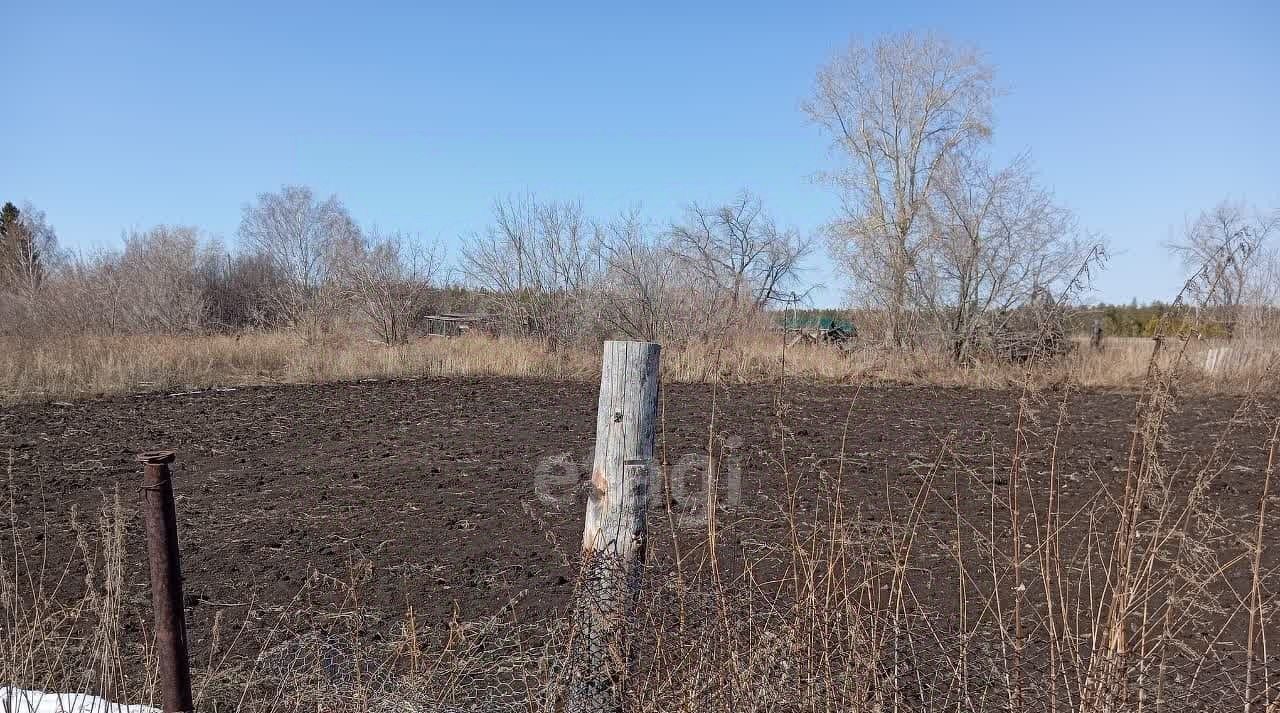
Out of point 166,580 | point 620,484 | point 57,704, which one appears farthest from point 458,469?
point 166,580

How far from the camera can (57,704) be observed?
2.82m

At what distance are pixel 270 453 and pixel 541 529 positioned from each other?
3.76 meters

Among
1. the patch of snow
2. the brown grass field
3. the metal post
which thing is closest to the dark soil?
the brown grass field

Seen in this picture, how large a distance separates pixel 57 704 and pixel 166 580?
3.33 ft

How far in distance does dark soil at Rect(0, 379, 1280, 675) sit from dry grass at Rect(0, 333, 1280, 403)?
193cm

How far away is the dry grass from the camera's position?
1332cm

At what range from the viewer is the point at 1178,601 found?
6.48ft

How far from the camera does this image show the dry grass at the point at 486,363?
43.7ft

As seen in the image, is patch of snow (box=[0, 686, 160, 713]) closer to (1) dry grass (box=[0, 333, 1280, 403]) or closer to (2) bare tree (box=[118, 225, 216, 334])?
(1) dry grass (box=[0, 333, 1280, 403])

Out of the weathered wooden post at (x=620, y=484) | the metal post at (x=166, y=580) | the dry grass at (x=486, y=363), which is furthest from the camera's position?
the dry grass at (x=486, y=363)

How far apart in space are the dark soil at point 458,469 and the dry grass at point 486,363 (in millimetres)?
1931

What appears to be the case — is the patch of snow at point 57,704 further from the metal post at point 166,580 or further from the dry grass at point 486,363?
the dry grass at point 486,363

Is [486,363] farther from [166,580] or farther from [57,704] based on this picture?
[166,580]

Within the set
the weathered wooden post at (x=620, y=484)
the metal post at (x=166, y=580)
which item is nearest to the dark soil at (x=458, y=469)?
the weathered wooden post at (x=620, y=484)
